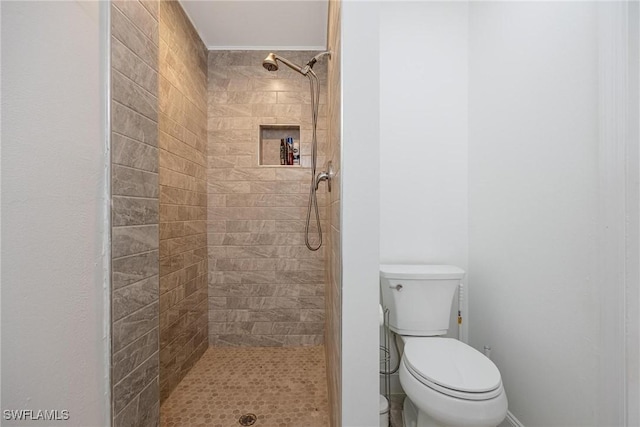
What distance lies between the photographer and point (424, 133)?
73.5 inches

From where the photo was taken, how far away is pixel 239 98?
7.75 feet

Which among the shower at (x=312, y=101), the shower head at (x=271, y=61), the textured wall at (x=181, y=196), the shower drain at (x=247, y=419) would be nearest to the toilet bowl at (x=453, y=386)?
the shower drain at (x=247, y=419)

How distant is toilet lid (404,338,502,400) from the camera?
3.62ft

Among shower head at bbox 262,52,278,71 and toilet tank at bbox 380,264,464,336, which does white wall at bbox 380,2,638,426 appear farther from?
shower head at bbox 262,52,278,71

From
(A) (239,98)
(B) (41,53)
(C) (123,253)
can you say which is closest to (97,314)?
(C) (123,253)

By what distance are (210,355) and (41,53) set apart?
7.08ft

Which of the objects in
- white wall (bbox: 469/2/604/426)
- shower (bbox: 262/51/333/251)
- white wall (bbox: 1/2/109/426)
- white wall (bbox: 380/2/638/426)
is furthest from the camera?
shower (bbox: 262/51/333/251)

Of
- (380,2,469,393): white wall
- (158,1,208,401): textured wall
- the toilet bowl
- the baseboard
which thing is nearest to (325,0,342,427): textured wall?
the toilet bowl

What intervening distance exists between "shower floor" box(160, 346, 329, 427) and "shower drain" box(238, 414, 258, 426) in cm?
2

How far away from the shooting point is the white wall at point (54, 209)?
0.67 meters

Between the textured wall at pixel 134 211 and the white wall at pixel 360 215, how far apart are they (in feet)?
2.47

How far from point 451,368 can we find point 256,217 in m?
1.72

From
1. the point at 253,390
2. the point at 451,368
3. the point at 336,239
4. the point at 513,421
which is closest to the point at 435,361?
the point at 451,368

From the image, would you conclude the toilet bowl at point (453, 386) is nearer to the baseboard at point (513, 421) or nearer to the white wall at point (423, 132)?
the baseboard at point (513, 421)
